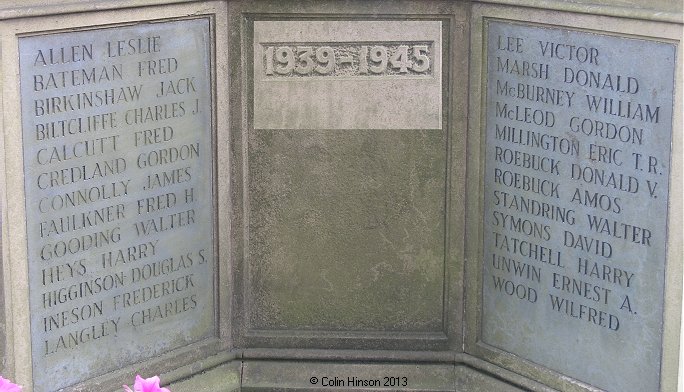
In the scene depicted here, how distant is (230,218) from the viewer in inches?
255

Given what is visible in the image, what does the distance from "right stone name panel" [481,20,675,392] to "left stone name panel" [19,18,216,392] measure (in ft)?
4.20

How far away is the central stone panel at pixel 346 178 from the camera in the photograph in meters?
6.33

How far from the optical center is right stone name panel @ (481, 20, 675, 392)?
5.64m

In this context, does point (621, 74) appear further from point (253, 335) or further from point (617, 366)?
point (253, 335)

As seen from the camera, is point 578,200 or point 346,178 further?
point 346,178

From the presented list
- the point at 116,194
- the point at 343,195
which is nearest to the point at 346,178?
the point at 343,195

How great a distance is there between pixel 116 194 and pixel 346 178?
1045 millimetres

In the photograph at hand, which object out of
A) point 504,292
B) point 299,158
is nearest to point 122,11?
point 299,158

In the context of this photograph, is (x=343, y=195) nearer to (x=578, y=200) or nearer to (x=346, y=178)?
(x=346, y=178)

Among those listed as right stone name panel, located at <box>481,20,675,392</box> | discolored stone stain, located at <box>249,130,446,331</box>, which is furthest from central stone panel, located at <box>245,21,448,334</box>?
right stone name panel, located at <box>481,20,675,392</box>

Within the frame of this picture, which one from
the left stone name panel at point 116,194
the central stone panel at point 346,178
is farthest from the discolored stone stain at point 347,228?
the left stone name panel at point 116,194

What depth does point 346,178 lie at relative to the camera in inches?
253

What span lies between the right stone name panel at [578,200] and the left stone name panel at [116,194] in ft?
4.20

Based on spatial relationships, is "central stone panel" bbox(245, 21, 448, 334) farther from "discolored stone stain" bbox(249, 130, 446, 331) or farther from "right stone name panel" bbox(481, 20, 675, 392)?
"right stone name panel" bbox(481, 20, 675, 392)
